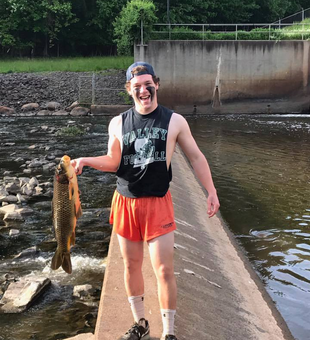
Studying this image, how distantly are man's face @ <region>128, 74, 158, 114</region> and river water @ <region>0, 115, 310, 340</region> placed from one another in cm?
288

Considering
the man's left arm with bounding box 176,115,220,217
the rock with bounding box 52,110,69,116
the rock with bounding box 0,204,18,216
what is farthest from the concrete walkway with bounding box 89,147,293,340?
the rock with bounding box 52,110,69,116

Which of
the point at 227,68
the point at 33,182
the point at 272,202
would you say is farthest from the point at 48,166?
the point at 227,68

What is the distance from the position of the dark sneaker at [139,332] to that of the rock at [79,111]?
25.5 metres

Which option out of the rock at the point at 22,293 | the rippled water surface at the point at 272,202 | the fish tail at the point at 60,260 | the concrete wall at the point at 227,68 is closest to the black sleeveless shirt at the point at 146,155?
the fish tail at the point at 60,260

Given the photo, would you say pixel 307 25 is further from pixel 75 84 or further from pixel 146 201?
pixel 146 201

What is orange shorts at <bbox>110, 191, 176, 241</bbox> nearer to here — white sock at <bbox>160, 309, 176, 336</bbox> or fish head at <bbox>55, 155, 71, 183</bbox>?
fish head at <bbox>55, 155, 71, 183</bbox>

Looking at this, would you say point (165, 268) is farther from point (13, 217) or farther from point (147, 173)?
point (13, 217)

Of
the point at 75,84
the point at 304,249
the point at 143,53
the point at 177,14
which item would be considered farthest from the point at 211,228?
the point at 177,14

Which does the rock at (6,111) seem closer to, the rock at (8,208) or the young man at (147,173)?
the rock at (8,208)

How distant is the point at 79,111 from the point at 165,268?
26075mm

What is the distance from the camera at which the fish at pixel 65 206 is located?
3553 millimetres

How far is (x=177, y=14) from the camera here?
4544 centimetres

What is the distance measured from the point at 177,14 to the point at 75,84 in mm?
15833

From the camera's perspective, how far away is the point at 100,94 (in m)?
32.1
